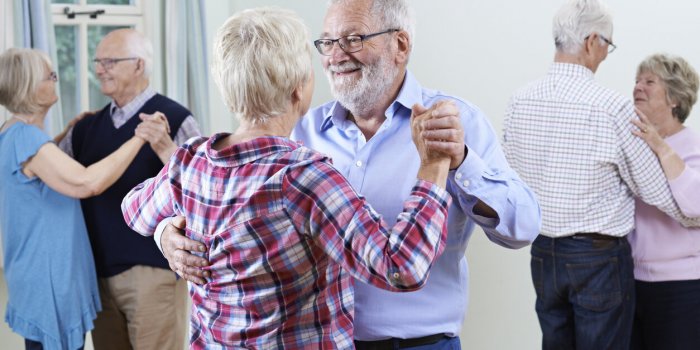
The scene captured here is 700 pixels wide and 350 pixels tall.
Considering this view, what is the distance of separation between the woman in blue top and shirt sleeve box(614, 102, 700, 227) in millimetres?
1785

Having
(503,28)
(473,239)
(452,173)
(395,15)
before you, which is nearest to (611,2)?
(503,28)

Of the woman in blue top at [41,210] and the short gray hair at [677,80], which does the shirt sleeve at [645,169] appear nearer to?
the short gray hair at [677,80]

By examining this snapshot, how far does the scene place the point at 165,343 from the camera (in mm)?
3506

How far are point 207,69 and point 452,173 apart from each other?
123 inches

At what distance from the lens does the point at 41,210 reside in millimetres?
3227

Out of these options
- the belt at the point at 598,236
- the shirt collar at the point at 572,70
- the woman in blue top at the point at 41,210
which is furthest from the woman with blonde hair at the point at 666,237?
the woman in blue top at the point at 41,210

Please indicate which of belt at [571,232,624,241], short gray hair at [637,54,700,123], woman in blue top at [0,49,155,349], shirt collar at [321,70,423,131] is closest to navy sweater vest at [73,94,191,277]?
woman in blue top at [0,49,155,349]

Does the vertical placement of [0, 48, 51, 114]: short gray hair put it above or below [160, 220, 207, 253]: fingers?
above

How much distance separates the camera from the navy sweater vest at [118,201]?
11.1ft

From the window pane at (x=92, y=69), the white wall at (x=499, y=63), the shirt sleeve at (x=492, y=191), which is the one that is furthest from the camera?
the window pane at (x=92, y=69)

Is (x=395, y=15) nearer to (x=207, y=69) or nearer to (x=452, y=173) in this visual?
(x=452, y=173)

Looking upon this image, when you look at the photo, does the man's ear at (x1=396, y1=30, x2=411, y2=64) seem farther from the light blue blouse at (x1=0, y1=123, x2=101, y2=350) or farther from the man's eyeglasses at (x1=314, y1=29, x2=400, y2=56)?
the light blue blouse at (x1=0, y1=123, x2=101, y2=350)

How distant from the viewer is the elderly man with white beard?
5.95 feet

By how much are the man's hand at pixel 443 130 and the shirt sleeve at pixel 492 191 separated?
0.14 meters
